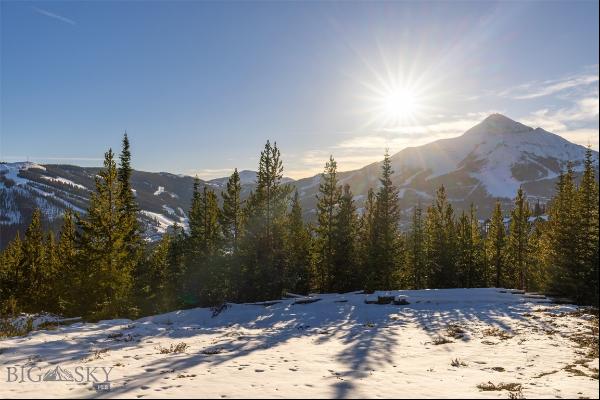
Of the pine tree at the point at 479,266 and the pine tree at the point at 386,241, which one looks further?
the pine tree at the point at 479,266

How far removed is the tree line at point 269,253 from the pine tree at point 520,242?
0.15 metres

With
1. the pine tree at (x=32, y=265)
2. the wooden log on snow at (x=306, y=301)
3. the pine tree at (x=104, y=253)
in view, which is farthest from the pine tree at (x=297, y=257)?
the pine tree at (x=32, y=265)

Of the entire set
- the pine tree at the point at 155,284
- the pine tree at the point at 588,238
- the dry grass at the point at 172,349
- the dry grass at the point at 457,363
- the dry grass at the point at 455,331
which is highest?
the pine tree at the point at 588,238

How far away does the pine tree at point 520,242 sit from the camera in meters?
45.7

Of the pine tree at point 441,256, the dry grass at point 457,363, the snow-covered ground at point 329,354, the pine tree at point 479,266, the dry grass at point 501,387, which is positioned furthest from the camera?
the pine tree at point 479,266

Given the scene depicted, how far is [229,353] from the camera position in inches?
525

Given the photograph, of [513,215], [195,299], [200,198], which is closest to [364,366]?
[195,299]

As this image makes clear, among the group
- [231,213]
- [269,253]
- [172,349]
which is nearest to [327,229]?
[269,253]

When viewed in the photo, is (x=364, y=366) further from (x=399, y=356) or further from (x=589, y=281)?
(x=589, y=281)

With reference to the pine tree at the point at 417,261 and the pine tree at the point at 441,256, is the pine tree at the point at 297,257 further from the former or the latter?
the pine tree at the point at 441,256

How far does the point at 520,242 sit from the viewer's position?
4609cm

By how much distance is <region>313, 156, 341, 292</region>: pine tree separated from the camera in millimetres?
38625

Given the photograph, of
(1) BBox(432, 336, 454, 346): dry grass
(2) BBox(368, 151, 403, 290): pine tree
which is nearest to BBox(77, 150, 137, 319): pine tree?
(1) BBox(432, 336, 454, 346): dry grass

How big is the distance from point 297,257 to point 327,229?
14.2 ft
